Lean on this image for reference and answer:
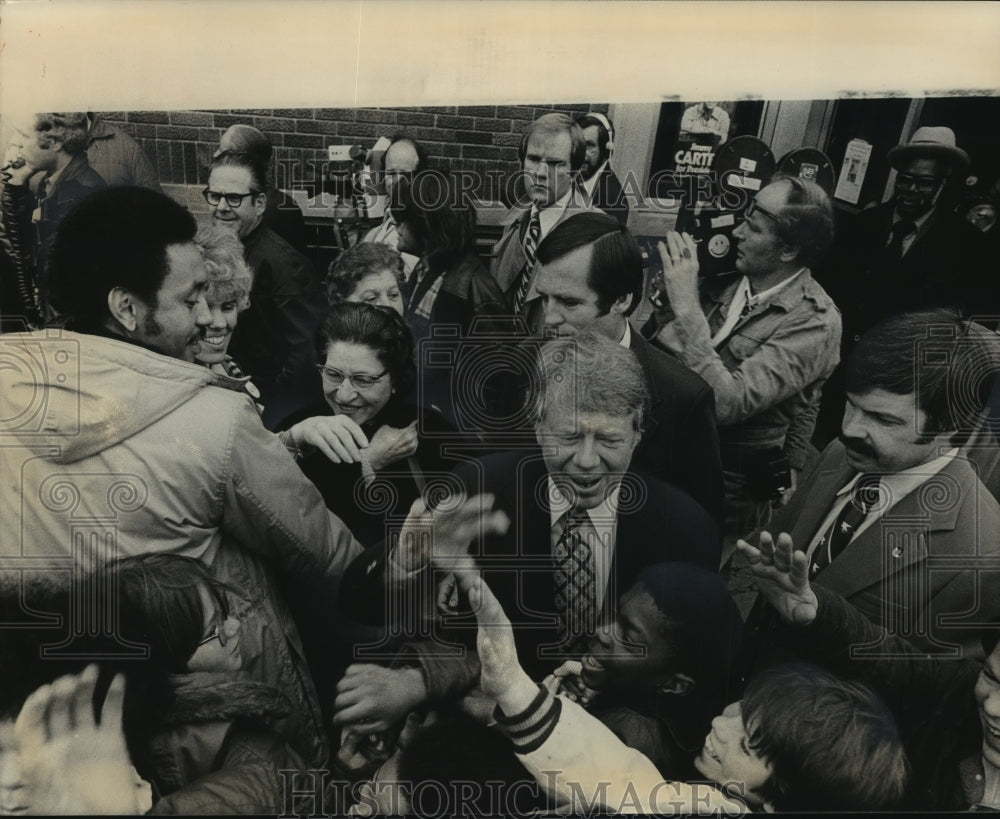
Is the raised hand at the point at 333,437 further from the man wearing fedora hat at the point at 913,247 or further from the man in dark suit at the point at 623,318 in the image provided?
the man wearing fedora hat at the point at 913,247

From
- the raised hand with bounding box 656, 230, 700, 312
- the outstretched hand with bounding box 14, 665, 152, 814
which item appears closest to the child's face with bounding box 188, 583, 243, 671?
the outstretched hand with bounding box 14, 665, 152, 814

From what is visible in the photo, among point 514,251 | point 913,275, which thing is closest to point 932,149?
point 913,275

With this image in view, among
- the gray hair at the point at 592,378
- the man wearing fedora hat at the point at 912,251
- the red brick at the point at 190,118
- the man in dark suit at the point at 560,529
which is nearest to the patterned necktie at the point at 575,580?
the man in dark suit at the point at 560,529

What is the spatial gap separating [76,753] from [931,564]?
150 inches

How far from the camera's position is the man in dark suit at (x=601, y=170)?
16.3 ft

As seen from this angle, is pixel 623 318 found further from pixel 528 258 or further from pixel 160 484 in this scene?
pixel 160 484

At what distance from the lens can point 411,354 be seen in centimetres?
499

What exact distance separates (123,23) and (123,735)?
3.11 metres

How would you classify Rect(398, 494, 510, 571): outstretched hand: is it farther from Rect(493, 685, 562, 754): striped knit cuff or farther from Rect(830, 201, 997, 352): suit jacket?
Rect(830, 201, 997, 352): suit jacket

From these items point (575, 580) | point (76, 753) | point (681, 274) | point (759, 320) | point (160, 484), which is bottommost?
point (76, 753)

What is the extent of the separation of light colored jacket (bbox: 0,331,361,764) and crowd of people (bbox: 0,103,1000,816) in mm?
16

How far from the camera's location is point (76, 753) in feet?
16.2

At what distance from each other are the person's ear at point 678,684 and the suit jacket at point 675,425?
0.81 metres

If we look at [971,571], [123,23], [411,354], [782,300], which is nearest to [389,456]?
[411,354]
